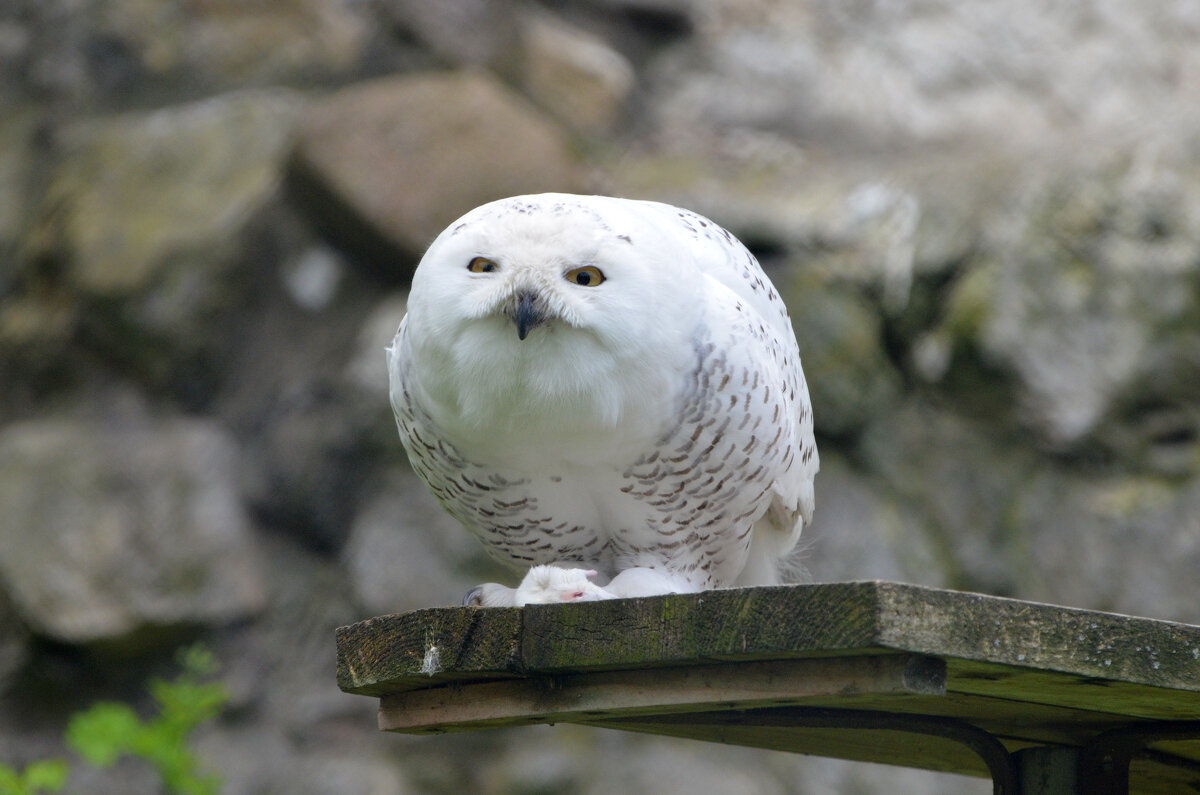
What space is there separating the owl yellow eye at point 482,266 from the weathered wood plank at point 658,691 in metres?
0.57

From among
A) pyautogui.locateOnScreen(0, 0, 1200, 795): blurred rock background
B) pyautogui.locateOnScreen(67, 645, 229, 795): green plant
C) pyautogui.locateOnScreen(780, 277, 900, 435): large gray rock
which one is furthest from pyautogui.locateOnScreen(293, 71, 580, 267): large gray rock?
pyautogui.locateOnScreen(67, 645, 229, 795): green plant

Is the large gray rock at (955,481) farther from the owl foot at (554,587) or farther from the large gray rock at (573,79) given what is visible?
the owl foot at (554,587)

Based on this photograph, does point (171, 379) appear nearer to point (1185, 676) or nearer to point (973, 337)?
point (973, 337)

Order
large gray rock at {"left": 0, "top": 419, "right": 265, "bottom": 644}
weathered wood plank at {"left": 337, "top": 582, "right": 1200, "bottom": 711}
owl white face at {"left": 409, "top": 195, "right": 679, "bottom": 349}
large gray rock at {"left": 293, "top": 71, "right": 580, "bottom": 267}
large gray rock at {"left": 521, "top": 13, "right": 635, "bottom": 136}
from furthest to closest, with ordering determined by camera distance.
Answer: large gray rock at {"left": 521, "top": 13, "right": 635, "bottom": 136} → large gray rock at {"left": 293, "top": 71, "right": 580, "bottom": 267} → large gray rock at {"left": 0, "top": 419, "right": 265, "bottom": 644} → owl white face at {"left": 409, "top": 195, "right": 679, "bottom": 349} → weathered wood plank at {"left": 337, "top": 582, "right": 1200, "bottom": 711}

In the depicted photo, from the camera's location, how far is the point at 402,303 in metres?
4.21

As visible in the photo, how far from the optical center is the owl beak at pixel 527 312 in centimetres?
170

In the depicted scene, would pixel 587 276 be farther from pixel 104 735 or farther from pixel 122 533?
pixel 122 533

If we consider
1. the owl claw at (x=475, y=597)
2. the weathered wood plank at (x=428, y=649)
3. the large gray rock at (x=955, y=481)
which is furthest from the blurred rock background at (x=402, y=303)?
the weathered wood plank at (x=428, y=649)

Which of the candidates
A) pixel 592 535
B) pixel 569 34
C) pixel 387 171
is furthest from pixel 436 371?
pixel 569 34

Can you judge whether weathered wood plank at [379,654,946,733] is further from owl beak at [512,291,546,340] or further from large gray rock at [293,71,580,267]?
large gray rock at [293,71,580,267]

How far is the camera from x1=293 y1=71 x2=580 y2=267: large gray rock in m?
4.12

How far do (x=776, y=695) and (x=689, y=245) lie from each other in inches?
33.4

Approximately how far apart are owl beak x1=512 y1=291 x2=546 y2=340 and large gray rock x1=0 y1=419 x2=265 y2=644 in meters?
2.68

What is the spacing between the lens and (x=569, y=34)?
15.8 ft
